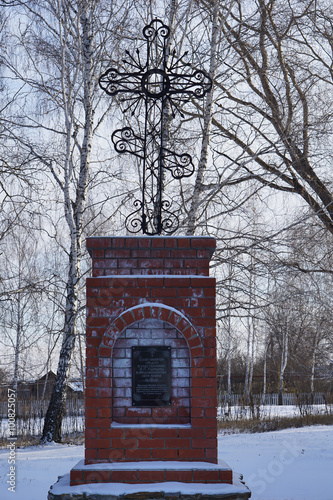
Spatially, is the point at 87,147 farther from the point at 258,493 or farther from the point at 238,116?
the point at 258,493

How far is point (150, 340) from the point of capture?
4137 millimetres

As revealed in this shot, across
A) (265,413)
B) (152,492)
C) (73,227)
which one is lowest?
(265,413)

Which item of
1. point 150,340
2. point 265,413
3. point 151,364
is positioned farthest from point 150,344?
point 265,413

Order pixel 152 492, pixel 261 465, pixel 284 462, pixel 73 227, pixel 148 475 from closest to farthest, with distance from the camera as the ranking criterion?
pixel 152 492, pixel 148 475, pixel 261 465, pixel 284 462, pixel 73 227

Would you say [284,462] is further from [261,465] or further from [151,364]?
[151,364]

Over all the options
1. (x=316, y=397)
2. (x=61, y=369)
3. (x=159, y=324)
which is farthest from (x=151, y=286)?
(x=316, y=397)

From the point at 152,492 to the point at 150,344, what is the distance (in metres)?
1.06

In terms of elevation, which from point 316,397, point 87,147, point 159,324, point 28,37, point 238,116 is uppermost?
point 28,37

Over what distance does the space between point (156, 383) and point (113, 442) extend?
1.74 ft

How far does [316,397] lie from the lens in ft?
72.6

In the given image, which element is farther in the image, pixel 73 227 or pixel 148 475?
pixel 73 227

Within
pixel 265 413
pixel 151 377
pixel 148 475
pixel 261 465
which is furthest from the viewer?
pixel 265 413

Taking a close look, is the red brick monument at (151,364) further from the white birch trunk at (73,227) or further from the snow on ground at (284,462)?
the white birch trunk at (73,227)

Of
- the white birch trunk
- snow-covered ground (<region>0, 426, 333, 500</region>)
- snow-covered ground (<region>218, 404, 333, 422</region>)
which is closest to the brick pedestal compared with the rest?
snow-covered ground (<region>0, 426, 333, 500</region>)
